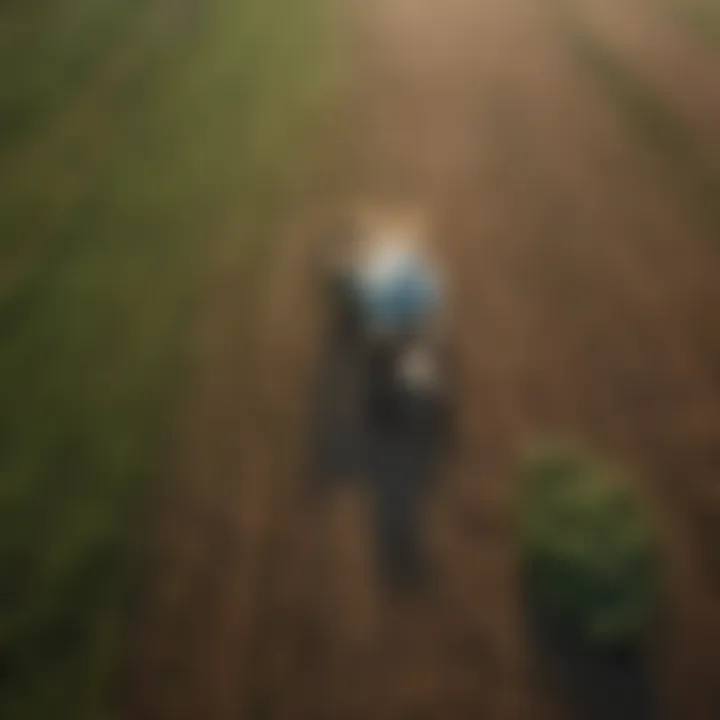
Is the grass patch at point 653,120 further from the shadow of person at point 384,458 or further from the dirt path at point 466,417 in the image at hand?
the shadow of person at point 384,458

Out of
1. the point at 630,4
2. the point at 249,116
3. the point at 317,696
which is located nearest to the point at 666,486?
the point at 317,696

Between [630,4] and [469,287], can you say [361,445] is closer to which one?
[469,287]

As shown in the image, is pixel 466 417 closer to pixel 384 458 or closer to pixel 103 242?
pixel 384 458

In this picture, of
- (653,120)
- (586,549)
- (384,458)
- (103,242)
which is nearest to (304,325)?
(384,458)

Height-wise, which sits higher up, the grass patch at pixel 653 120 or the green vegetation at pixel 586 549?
the grass patch at pixel 653 120

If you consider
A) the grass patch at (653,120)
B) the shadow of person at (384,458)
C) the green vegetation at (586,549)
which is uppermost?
the grass patch at (653,120)

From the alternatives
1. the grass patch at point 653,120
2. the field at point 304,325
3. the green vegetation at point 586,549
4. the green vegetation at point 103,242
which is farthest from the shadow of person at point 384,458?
the grass patch at point 653,120

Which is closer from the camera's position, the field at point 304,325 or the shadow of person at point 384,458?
the field at point 304,325
